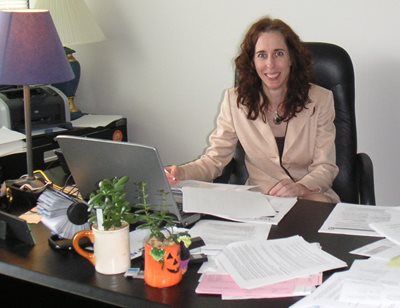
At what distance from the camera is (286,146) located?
6.90ft

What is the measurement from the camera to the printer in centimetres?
253

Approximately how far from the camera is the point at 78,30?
114 inches

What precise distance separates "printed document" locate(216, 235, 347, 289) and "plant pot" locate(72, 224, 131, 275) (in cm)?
21

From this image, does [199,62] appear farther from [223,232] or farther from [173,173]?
[223,232]

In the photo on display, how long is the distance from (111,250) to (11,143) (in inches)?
48.4

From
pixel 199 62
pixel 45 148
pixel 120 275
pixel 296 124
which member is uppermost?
pixel 199 62

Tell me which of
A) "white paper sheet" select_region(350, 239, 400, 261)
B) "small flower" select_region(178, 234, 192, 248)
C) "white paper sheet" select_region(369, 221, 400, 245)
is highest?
"small flower" select_region(178, 234, 192, 248)

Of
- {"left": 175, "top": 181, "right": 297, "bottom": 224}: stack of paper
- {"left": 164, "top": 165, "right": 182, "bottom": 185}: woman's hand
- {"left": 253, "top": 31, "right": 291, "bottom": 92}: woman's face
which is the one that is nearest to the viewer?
{"left": 175, "top": 181, "right": 297, "bottom": 224}: stack of paper

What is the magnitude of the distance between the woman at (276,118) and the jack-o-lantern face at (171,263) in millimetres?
892

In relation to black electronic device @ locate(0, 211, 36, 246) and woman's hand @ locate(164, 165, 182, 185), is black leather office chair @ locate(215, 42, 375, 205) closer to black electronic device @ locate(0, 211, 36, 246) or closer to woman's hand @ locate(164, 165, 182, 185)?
woman's hand @ locate(164, 165, 182, 185)

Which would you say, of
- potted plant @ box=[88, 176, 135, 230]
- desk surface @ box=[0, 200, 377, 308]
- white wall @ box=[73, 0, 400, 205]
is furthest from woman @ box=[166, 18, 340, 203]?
potted plant @ box=[88, 176, 135, 230]

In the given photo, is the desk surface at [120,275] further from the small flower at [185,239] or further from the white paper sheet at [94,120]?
the white paper sheet at [94,120]

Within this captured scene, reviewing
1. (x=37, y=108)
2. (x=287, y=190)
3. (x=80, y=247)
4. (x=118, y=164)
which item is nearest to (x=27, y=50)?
(x=118, y=164)

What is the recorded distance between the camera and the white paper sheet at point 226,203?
150cm
